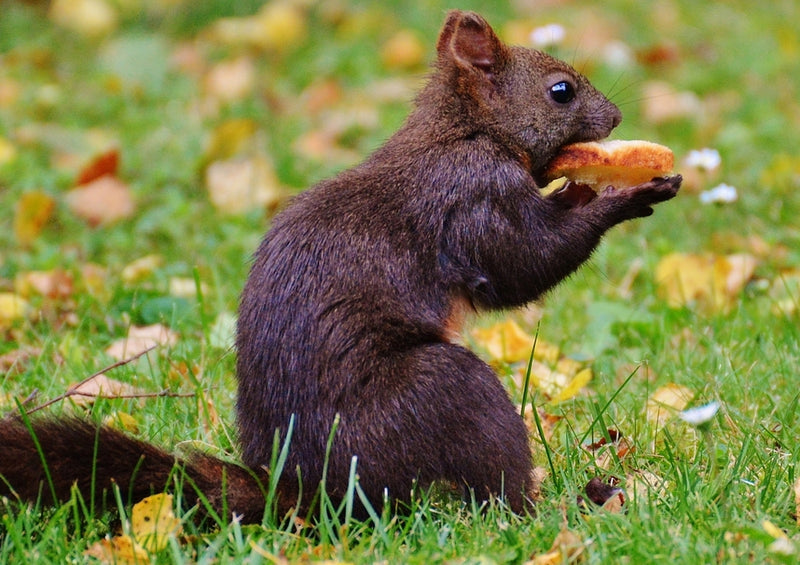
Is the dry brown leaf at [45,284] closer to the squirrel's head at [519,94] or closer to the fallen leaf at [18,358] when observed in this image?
the fallen leaf at [18,358]

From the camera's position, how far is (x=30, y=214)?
4.71 meters

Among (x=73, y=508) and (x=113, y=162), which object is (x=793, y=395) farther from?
(x=113, y=162)

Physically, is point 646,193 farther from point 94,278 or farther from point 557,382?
point 94,278

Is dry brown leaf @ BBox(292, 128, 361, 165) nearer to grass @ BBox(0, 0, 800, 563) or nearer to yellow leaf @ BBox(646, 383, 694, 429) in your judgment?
grass @ BBox(0, 0, 800, 563)

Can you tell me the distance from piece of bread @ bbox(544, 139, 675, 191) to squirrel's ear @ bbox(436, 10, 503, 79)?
30cm

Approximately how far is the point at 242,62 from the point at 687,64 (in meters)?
2.55

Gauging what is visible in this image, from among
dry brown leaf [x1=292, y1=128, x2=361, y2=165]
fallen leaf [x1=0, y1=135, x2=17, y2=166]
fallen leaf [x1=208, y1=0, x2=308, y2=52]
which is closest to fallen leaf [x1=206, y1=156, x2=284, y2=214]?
dry brown leaf [x1=292, y1=128, x2=361, y2=165]

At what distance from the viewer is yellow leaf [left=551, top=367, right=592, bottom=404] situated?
3.24 m

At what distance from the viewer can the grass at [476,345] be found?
239 centimetres

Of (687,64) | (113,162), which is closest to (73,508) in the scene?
(113,162)

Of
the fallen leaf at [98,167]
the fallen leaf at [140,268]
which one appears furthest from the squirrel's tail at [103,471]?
the fallen leaf at [98,167]

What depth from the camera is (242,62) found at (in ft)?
21.8

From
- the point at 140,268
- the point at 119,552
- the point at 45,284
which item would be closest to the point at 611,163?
the point at 119,552

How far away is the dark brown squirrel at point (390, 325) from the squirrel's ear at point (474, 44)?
1 cm
